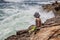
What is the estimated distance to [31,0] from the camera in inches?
1534

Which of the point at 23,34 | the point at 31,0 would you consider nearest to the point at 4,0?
the point at 31,0

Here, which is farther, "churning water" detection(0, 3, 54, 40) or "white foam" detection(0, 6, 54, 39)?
"white foam" detection(0, 6, 54, 39)

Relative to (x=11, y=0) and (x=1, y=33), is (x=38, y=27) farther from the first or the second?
(x=11, y=0)

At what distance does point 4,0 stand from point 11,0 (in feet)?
6.56

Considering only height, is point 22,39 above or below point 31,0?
below

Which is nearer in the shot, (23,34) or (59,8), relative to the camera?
(23,34)

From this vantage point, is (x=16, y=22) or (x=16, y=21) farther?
(x=16, y=21)

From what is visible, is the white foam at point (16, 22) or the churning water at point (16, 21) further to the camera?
the white foam at point (16, 22)

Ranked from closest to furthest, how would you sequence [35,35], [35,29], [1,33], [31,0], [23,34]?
1. [35,35]
2. [35,29]
3. [23,34]
4. [1,33]
5. [31,0]

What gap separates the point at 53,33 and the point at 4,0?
105 feet

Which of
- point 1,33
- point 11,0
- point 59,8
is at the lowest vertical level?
point 1,33

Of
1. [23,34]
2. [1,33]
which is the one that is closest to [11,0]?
[1,33]

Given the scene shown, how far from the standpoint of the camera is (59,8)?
20516 mm

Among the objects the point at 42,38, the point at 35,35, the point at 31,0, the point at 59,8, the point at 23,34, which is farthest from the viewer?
the point at 31,0
